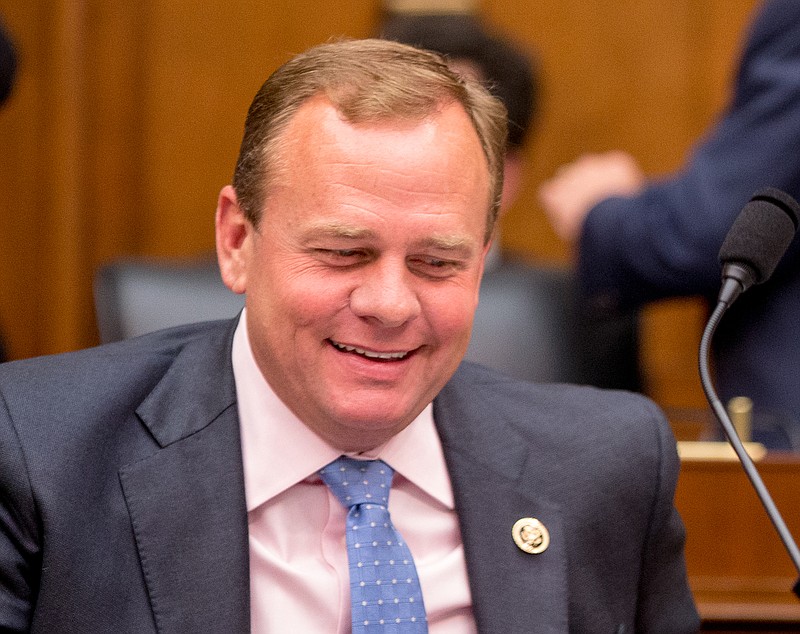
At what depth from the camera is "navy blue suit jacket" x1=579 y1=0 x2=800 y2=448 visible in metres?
2.48

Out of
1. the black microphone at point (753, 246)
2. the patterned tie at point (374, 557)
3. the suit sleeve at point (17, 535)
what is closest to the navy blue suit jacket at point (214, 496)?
the suit sleeve at point (17, 535)

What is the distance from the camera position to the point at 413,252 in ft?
5.19

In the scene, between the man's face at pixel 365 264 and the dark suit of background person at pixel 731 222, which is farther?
the dark suit of background person at pixel 731 222

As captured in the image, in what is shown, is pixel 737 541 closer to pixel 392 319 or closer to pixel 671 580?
pixel 671 580

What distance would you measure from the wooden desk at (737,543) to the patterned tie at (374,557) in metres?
0.69

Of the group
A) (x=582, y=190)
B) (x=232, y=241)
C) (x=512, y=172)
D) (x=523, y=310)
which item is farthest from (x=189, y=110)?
(x=232, y=241)

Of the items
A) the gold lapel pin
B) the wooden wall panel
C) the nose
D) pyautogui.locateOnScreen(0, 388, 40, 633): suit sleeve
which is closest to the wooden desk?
the gold lapel pin

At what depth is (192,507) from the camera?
1.60 m

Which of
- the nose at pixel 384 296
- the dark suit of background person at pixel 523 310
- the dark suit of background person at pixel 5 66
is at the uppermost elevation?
the dark suit of background person at pixel 5 66

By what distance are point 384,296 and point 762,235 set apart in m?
0.44

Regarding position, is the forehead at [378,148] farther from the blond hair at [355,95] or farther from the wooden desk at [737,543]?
the wooden desk at [737,543]

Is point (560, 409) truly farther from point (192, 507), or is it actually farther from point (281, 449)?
point (192, 507)

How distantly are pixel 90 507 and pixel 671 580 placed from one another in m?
0.83

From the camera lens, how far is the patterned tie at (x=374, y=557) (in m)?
1.58
